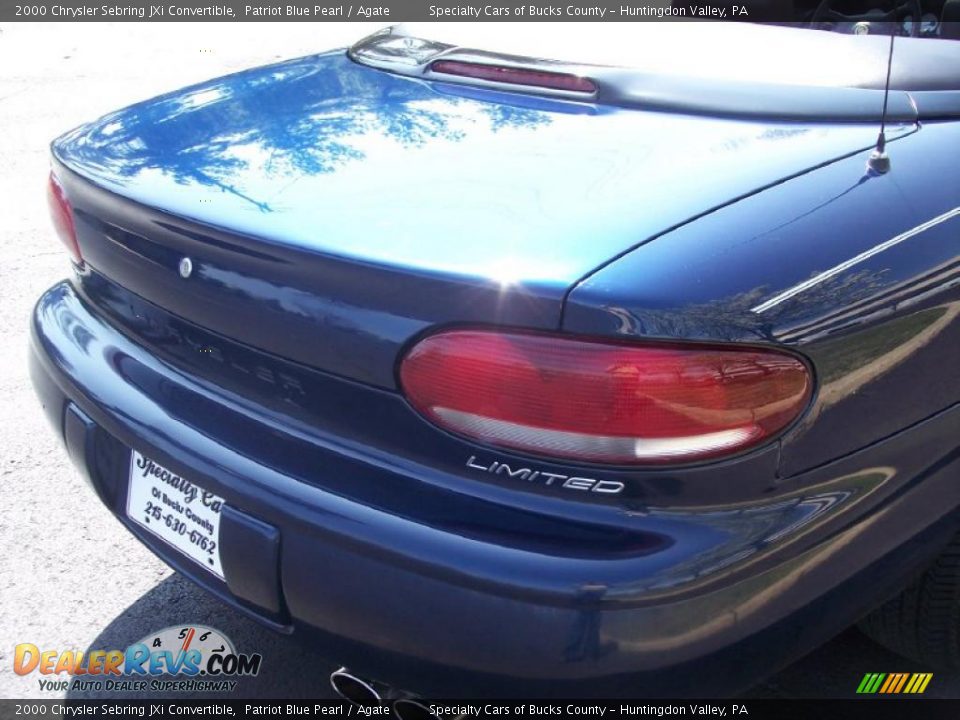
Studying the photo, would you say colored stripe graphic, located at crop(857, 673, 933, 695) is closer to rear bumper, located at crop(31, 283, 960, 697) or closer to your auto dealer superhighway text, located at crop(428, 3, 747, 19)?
rear bumper, located at crop(31, 283, 960, 697)

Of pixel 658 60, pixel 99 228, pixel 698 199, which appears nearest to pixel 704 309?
pixel 698 199

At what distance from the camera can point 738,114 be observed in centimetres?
199

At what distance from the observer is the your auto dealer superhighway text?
2.78 m

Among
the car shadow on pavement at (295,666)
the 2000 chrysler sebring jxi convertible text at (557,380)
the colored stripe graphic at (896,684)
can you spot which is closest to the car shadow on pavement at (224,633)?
the car shadow on pavement at (295,666)

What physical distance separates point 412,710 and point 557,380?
795 mm

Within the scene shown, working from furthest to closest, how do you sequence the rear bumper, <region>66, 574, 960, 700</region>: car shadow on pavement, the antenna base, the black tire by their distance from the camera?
1. <region>66, 574, 960, 700</region>: car shadow on pavement
2. the black tire
3. the antenna base
4. the rear bumper

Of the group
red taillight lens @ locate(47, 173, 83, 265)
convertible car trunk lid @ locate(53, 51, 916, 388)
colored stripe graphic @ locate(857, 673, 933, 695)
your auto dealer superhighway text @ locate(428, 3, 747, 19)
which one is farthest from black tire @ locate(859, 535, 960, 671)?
red taillight lens @ locate(47, 173, 83, 265)

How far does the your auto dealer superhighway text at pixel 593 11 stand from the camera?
2.78 m

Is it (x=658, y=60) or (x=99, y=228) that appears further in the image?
(x=658, y=60)

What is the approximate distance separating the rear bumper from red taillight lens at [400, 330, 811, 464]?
109 millimetres

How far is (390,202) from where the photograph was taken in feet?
Answer: 5.66

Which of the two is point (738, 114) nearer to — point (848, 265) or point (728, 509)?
point (848, 265)

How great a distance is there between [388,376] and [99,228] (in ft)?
2.79

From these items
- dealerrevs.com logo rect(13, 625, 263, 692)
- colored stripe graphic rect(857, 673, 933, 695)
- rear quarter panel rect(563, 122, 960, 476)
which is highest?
rear quarter panel rect(563, 122, 960, 476)
